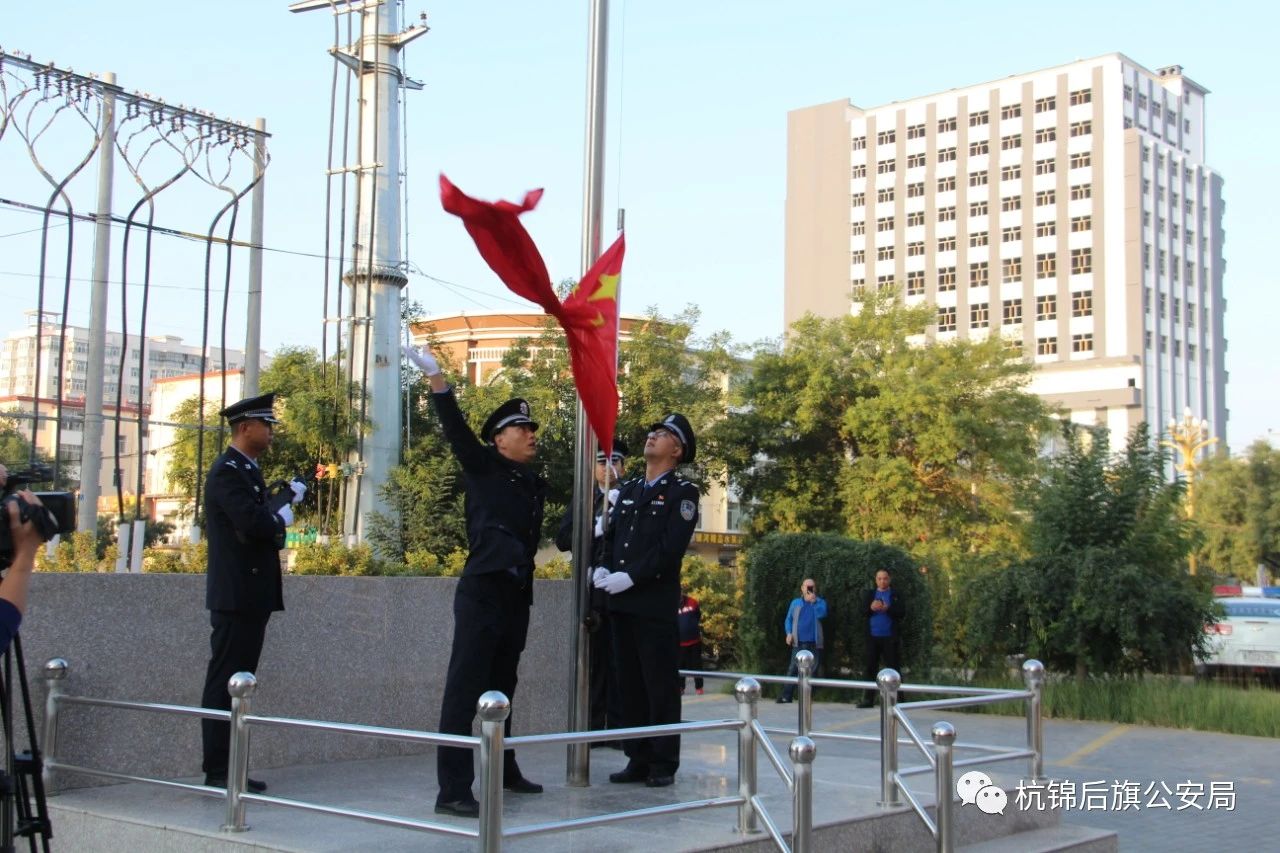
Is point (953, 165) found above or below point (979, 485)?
above

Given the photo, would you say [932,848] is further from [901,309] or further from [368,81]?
[901,309]

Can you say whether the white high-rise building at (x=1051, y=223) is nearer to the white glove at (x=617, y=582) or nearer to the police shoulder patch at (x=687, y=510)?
the police shoulder patch at (x=687, y=510)

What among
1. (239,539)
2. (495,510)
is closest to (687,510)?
(495,510)

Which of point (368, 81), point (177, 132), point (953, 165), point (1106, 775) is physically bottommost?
point (1106, 775)

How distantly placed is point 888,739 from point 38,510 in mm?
4314

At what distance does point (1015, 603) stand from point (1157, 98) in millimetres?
77445

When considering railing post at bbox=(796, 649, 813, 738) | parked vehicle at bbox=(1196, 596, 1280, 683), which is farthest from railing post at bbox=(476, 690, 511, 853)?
parked vehicle at bbox=(1196, 596, 1280, 683)

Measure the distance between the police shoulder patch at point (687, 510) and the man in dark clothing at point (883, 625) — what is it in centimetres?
1086

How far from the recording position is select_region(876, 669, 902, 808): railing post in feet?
21.4

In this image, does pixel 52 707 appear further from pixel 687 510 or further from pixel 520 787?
pixel 687 510

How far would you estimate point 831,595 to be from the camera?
1859 centimetres

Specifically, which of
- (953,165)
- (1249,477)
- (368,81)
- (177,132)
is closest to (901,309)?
(368,81)

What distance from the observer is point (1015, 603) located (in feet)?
58.2

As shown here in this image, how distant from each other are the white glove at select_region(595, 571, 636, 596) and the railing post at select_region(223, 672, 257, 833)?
187cm
